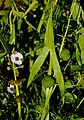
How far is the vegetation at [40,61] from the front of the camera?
143cm

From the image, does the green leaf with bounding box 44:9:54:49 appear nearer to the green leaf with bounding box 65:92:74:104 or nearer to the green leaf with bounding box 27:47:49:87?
the green leaf with bounding box 27:47:49:87

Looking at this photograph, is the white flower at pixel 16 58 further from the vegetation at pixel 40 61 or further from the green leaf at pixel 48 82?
the green leaf at pixel 48 82

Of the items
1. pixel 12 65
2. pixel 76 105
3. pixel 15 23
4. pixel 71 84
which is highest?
pixel 15 23

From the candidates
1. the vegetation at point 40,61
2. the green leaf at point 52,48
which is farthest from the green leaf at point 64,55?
the green leaf at point 52,48

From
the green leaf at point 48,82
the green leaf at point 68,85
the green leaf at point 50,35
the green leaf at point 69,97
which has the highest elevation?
the green leaf at point 50,35

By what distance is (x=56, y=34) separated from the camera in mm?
1514

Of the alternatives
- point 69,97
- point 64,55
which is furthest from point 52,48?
point 69,97

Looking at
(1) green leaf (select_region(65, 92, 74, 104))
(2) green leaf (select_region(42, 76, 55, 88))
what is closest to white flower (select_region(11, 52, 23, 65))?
(2) green leaf (select_region(42, 76, 55, 88))

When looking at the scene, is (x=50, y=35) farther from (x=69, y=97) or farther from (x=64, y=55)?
(x=69, y=97)

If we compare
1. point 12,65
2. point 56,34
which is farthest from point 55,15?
point 12,65

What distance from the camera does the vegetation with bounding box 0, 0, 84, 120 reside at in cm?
143

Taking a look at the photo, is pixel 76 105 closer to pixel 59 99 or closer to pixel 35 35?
pixel 59 99

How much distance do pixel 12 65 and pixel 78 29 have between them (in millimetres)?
327

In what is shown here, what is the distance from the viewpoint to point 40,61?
133 centimetres
